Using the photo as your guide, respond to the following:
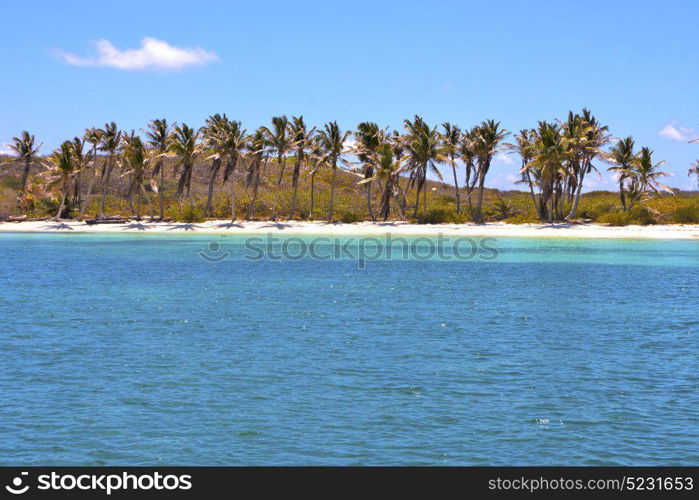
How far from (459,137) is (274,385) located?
247 ft

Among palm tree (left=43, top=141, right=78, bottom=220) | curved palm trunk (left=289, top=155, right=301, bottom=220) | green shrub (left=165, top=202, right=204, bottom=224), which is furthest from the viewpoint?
green shrub (left=165, top=202, right=204, bottom=224)

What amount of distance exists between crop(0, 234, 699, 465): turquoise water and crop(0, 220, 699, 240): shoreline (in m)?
42.9

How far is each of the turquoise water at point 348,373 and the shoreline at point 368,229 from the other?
1690 inches

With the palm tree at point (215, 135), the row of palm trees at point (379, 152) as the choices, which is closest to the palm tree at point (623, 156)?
the row of palm trees at point (379, 152)

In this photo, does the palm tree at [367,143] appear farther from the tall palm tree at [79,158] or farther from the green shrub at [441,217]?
the tall palm tree at [79,158]

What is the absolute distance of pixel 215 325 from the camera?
76.2 ft

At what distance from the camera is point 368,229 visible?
3300 inches

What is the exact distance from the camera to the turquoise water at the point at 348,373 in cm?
1165

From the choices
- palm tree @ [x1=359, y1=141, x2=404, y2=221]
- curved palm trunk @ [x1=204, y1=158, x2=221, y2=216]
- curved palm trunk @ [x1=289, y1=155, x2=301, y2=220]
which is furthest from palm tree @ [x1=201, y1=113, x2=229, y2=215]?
palm tree @ [x1=359, y1=141, x2=404, y2=221]

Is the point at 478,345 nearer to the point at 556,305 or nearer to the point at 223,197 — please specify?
the point at 556,305

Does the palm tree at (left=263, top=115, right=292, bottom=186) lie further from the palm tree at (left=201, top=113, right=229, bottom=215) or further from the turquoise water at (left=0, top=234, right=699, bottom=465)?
the turquoise water at (left=0, top=234, right=699, bottom=465)

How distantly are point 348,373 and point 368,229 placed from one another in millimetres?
67673

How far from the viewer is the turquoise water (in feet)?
38.2
